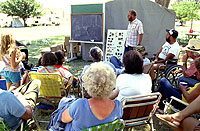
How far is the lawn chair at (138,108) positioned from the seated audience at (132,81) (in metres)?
0.17

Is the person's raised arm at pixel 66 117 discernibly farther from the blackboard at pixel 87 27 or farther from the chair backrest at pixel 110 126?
the blackboard at pixel 87 27

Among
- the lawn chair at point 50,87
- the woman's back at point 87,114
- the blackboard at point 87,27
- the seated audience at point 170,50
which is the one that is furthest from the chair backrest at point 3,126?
the blackboard at point 87,27

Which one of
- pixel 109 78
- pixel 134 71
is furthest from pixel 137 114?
pixel 109 78

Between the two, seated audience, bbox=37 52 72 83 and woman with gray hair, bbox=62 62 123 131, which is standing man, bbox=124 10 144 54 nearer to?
seated audience, bbox=37 52 72 83

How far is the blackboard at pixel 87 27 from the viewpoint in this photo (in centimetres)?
620

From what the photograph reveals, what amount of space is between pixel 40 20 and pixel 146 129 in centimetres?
3752

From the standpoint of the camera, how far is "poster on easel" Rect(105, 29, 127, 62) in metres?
5.91

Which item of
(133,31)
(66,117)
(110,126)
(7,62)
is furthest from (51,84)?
(133,31)

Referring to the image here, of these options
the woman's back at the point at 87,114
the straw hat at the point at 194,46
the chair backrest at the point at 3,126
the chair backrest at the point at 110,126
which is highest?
the straw hat at the point at 194,46

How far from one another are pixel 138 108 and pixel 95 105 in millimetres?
684

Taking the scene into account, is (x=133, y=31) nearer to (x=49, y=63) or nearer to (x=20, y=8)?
(x=49, y=63)

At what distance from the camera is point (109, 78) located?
61.2 inches

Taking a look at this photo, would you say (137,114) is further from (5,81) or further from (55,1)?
(55,1)

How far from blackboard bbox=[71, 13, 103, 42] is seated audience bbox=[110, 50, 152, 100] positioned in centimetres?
408
